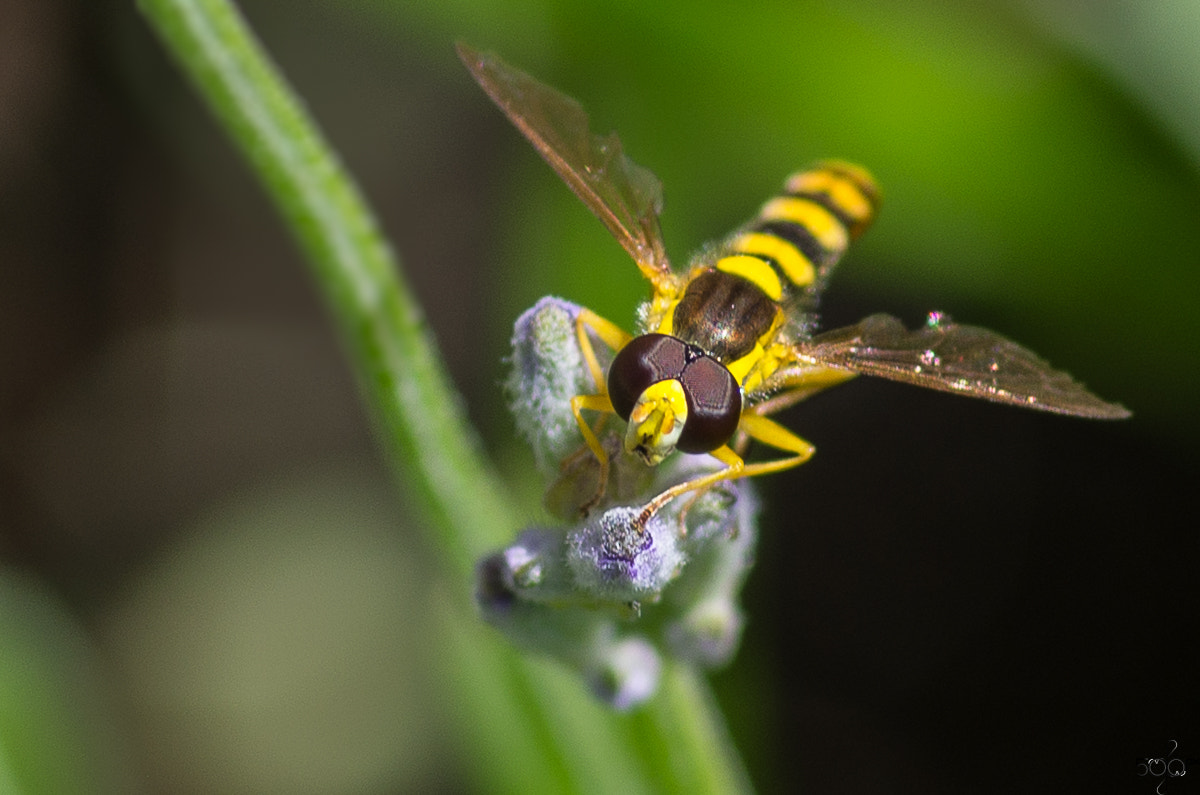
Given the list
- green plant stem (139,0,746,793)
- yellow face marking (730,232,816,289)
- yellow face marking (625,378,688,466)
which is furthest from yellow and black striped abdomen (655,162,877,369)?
green plant stem (139,0,746,793)

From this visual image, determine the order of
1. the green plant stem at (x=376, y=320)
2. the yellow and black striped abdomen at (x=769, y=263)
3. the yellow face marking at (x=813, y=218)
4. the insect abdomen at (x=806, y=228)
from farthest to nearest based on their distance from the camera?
the yellow face marking at (x=813, y=218) → the insect abdomen at (x=806, y=228) → the green plant stem at (x=376, y=320) → the yellow and black striped abdomen at (x=769, y=263)

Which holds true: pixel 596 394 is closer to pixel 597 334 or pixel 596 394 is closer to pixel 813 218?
pixel 597 334

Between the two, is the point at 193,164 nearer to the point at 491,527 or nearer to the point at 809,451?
the point at 491,527

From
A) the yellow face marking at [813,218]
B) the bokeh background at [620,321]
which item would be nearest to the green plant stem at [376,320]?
the yellow face marking at [813,218]

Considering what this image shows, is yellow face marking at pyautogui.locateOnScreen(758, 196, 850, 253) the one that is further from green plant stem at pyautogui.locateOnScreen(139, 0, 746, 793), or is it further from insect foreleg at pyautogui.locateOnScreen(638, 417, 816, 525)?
green plant stem at pyautogui.locateOnScreen(139, 0, 746, 793)

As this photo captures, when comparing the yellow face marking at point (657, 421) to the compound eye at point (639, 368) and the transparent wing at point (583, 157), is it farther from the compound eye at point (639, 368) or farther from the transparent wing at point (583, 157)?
the transparent wing at point (583, 157)

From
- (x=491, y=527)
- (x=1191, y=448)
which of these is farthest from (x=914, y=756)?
(x=491, y=527)
